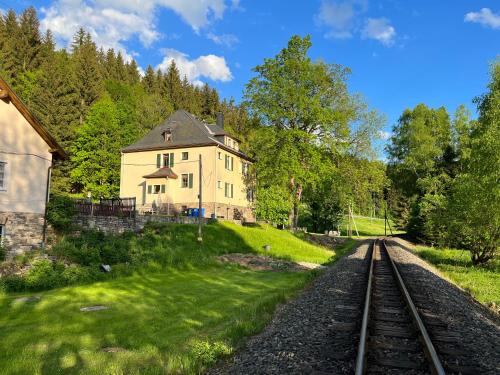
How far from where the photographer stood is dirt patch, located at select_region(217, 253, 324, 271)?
76.6 ft

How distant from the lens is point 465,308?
1181 cm

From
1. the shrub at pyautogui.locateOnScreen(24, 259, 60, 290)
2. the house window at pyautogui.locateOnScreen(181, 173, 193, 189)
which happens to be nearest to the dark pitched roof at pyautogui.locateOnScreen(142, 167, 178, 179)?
the house window at pyautogui.locateOnScreen(181, 173, 193, 189)

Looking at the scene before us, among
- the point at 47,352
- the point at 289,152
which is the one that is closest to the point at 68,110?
the point at 289,152

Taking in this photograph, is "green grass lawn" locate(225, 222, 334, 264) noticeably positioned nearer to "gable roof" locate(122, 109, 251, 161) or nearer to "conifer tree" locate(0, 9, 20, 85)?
"gable roof" locate(122, 109, 251, 161)

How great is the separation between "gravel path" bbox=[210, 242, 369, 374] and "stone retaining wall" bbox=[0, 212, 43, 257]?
16.5m

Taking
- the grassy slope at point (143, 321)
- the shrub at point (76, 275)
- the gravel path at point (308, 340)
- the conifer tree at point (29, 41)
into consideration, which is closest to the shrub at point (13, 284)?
the grassy slope at point (143, 321)

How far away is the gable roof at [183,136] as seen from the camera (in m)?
45.8

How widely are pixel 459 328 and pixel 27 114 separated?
75.7ft

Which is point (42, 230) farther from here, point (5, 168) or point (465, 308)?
point (465, 308)

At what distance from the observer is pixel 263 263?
24625 mm

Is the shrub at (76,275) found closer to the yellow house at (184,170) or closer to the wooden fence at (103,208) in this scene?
the wooden fence at (103,208)

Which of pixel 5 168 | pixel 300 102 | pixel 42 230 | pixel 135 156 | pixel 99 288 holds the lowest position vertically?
pixel 99 288

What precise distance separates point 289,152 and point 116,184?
2551 cm

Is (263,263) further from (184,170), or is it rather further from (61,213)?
(184,170)
